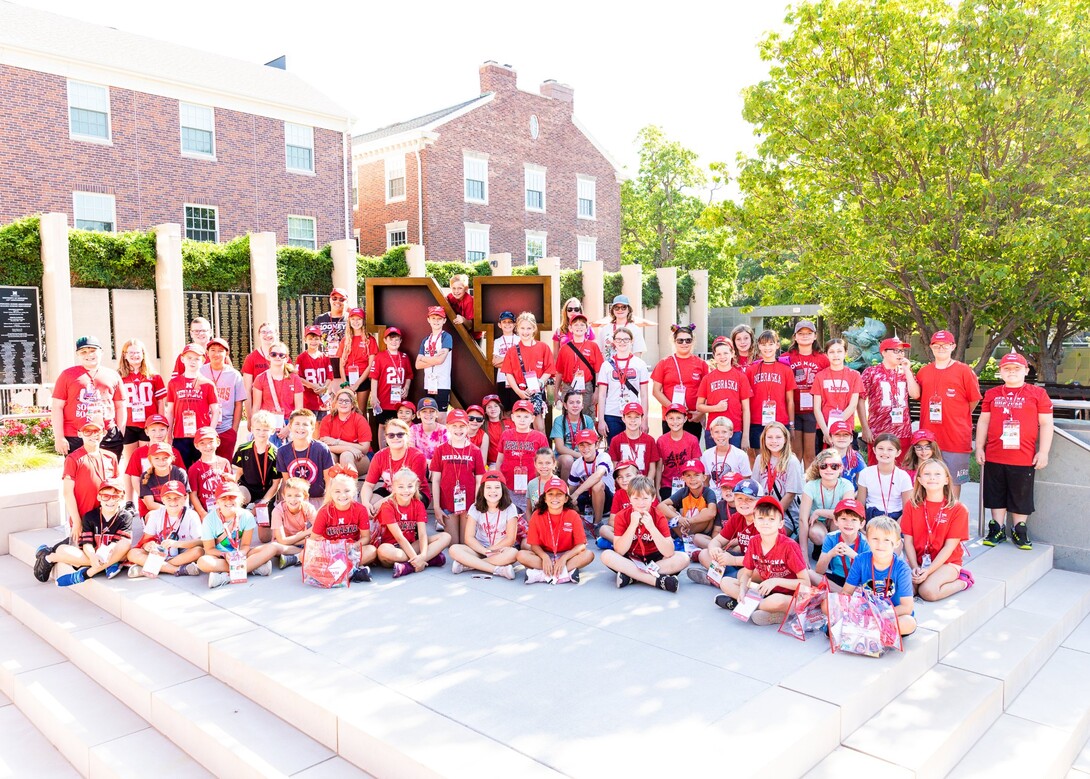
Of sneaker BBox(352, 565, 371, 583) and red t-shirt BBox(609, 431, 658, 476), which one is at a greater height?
red t-shirt BBox(609, 431, 658, 476)

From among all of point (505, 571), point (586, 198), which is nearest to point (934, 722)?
point (505, 571)

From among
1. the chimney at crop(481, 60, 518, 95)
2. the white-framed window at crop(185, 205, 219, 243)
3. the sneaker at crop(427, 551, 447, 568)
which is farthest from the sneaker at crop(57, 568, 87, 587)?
the chimney at crop(481, 60, 518, 95)

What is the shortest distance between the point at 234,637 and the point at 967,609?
5232mm

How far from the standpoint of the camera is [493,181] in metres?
30.1

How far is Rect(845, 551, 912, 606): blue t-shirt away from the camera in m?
5.27

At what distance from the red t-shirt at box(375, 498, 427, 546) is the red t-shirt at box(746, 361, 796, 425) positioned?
3660 mm

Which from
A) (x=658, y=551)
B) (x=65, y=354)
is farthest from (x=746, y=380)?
(x=65, y=354)

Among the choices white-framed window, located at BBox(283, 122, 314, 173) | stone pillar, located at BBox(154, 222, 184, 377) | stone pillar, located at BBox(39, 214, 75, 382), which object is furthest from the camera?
white-framed window, located at BBox(283, 122, 314, 173)

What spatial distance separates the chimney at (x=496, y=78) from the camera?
97.9 feet

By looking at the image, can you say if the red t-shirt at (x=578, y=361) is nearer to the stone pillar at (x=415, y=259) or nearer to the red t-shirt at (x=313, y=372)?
the red t-shirt at (x=313, y=372)

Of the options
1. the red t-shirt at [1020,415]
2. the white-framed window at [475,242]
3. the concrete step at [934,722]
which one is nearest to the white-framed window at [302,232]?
the white-framed window at [475,242]

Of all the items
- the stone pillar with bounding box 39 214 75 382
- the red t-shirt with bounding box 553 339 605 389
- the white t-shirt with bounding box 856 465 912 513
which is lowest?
the white t-shirt with bounding box 856 465 912 513

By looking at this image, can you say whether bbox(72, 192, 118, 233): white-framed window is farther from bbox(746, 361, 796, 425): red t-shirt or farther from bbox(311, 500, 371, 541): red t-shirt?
bbox(746, 361, 796, 425): red t-shirt

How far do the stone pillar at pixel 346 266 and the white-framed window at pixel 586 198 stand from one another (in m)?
14.9
